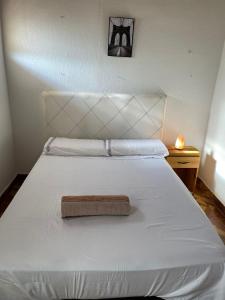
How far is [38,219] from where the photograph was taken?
1.67 metres

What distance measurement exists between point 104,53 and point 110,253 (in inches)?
94.7

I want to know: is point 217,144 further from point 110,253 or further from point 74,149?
point 110,253

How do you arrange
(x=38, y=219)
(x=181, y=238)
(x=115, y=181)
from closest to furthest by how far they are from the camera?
(x=181, y=238) < (x=38, y=219) < (x=115, y=181)

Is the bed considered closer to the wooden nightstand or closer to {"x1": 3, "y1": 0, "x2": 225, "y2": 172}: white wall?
the wooden nightstand

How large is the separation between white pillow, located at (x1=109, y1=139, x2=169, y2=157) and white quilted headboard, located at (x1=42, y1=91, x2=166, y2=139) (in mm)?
316

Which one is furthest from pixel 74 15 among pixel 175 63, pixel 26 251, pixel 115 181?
pixel 26 251

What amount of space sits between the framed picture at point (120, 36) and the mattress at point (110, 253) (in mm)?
1924

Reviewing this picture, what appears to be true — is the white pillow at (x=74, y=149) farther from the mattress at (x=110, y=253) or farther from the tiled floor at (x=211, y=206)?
the tiled floor at (x=211, y=206)

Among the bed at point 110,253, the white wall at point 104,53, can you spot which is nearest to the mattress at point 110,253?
the bed at point 110,253

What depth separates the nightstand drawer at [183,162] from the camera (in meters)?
3.05

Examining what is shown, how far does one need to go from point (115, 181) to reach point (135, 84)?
146 cm

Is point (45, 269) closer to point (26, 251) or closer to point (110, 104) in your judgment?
point (26, 251)

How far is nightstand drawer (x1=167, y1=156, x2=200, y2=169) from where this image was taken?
3045mm

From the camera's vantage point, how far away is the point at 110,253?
4.55 ft
